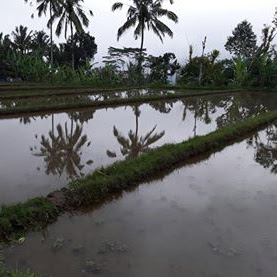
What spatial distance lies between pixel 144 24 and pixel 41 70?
21.7 feet

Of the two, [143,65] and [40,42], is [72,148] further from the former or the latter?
[40,42]

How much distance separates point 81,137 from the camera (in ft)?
25.3

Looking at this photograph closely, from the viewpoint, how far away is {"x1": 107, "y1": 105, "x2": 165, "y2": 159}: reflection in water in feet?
22.1

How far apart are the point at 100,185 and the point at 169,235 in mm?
1229

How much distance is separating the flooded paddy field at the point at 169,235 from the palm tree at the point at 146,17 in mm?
17685

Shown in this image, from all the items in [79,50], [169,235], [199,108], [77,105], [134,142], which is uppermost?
[79,50]

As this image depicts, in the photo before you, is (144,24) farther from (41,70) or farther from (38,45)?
(38,45)

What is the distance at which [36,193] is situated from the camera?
4.53 meters

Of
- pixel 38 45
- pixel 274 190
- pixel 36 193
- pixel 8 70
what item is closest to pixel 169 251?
pixel 36 193

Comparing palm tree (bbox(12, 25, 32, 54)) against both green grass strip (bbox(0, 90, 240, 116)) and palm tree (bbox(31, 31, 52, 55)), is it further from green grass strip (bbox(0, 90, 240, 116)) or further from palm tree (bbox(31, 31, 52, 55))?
green grass strip (bbox(0, 90, 240, 116))

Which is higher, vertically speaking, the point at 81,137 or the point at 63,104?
the point at 63,104

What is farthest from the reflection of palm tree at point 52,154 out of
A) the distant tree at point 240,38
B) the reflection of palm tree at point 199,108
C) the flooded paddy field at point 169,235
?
the distant tree at point 240,38

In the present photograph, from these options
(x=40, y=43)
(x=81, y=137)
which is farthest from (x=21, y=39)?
(x=81, y=137)

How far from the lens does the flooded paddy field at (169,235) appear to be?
3021 millimetres
